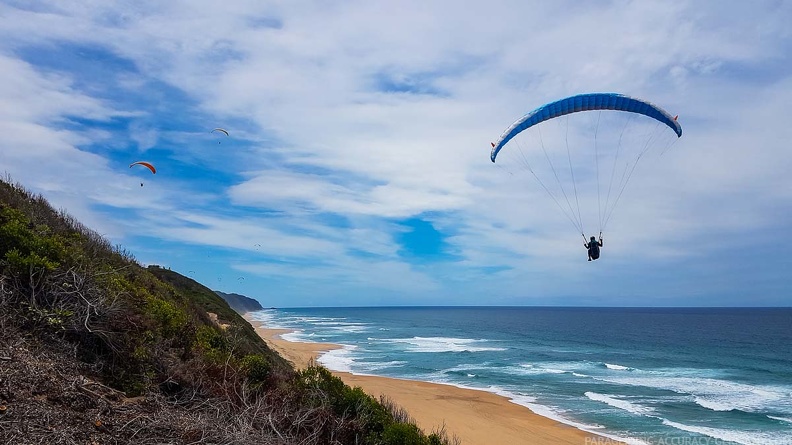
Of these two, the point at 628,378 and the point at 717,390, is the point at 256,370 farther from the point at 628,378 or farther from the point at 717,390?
the point at 628,378

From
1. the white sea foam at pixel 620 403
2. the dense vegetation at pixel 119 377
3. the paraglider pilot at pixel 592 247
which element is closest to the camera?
the dense vegetation at pixel 119 377

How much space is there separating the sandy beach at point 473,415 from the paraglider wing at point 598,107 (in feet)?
34.3

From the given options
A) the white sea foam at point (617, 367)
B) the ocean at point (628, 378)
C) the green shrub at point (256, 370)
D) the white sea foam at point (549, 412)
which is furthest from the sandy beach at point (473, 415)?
the white sea foam at point (617, 367)

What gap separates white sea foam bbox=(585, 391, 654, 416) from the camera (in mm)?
23547

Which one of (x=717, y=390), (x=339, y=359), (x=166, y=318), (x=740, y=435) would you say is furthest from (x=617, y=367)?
A: (x=166, y=318)

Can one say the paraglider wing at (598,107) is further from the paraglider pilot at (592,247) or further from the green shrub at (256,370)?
the green shrub at (256,370)

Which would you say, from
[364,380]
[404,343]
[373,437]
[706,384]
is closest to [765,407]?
[706,384]

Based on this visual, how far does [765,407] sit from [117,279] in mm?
29392

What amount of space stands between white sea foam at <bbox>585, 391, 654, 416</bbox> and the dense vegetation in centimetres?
1823

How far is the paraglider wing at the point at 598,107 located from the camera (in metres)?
16.2

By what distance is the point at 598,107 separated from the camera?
16.4 m

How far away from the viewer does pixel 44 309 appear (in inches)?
266

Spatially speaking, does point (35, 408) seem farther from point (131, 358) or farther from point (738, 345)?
point (738, 345)

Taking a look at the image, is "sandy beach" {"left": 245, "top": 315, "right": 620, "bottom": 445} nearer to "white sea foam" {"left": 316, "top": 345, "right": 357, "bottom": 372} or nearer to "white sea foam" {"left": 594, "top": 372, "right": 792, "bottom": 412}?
"white sea foam" {"left": 316, "top": 345, "right": 357, "bottom": 372}
